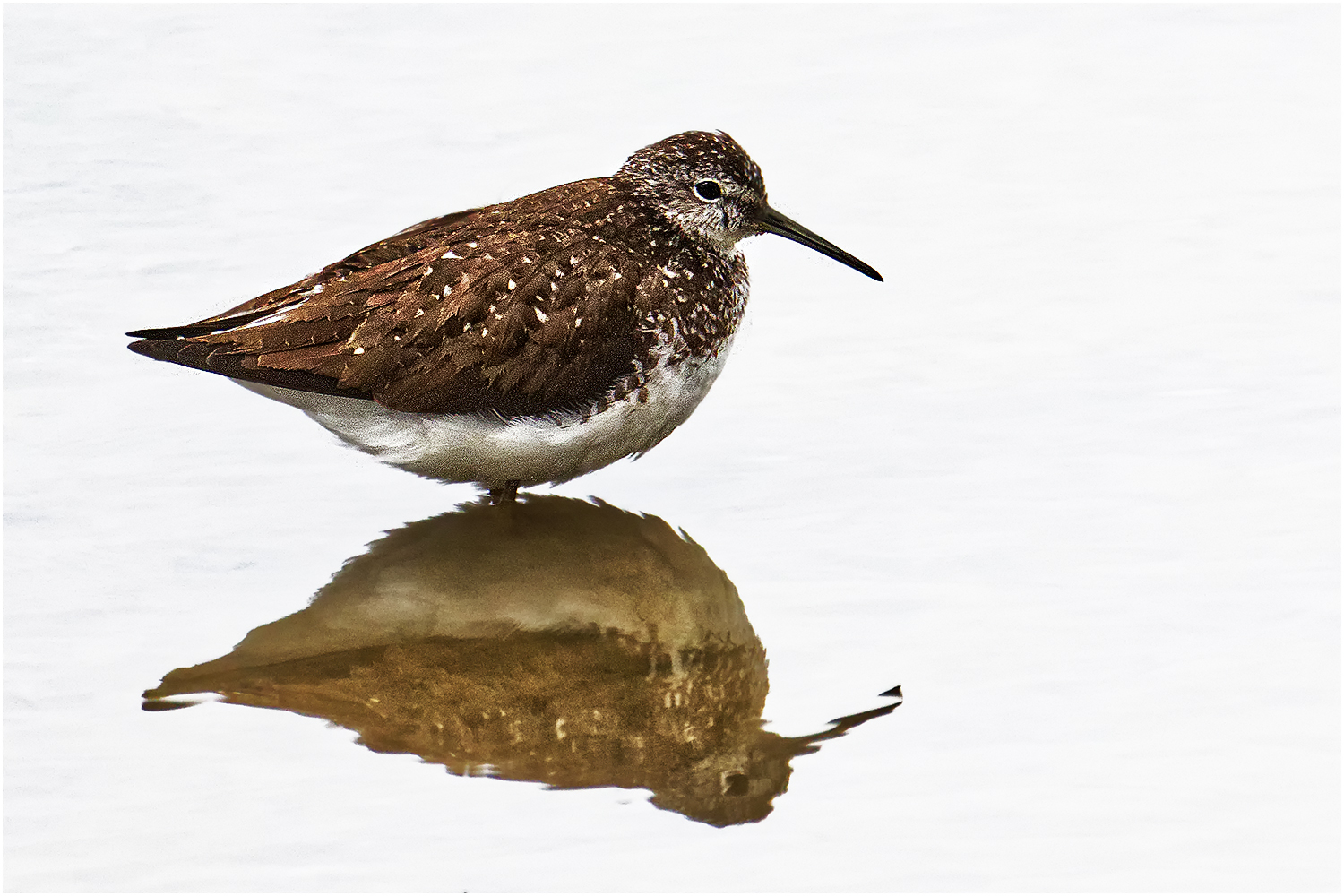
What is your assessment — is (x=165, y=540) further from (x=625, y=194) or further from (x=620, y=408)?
(x=625, y=194)

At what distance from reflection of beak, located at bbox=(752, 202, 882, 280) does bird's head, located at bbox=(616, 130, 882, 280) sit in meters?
0.04

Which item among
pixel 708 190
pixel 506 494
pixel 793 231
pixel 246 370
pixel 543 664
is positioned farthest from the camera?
pixel 793 231

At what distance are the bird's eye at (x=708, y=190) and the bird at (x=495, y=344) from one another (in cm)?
30

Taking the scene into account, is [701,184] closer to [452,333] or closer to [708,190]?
[708,190]

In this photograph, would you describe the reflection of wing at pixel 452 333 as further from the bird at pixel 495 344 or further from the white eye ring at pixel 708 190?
the white eye ring at pixel 708 190

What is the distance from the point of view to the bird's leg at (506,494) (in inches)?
333

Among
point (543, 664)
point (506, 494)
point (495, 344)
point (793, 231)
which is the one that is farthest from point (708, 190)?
point (543, 664)

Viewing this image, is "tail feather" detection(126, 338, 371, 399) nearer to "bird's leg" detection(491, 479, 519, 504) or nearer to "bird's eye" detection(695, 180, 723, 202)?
"bird's leg" detection(491, 479, 519, 504)

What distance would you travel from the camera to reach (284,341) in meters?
7.92

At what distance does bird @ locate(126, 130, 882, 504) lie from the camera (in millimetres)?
7914

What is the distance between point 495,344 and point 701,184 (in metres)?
1.36

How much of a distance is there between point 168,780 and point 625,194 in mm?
3506

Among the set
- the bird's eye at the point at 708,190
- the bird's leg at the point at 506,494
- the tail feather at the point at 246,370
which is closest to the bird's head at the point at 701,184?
the bird's eye at the point at 708,190

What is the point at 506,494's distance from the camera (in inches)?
336
